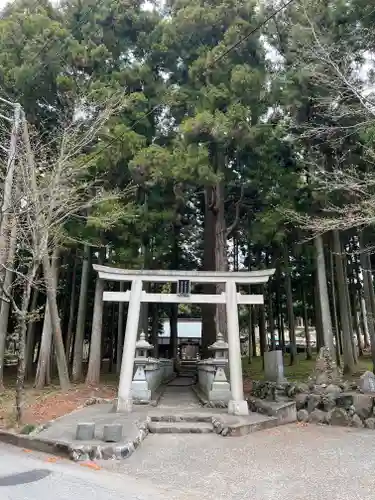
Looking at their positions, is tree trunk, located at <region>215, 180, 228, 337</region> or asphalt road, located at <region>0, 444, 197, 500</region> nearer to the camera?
asphalt road, located at <region>0, 444, 197, 500</region>

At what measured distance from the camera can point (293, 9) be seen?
1185 cm

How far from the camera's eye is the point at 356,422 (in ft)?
26.6

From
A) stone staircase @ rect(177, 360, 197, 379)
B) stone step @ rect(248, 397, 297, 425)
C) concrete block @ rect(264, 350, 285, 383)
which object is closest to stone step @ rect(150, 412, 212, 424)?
stone step @ rect(248, 397, 297, 425)

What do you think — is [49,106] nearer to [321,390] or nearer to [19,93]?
[19,93]

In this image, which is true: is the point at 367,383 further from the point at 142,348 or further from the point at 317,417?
the point at 142,348

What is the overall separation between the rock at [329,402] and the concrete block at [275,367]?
1603 millimetres

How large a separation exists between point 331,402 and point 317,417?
1.43 feet

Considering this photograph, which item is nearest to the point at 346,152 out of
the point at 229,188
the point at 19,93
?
the point at 229,188

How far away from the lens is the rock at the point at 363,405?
8117 millimetres

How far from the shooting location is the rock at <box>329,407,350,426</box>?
823 cm

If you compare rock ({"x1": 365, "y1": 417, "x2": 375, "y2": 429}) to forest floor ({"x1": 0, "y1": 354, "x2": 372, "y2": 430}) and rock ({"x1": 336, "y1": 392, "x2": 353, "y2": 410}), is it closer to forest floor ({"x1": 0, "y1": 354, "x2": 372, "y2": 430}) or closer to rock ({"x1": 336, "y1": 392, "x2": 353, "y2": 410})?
rock ({"x1": 336, "y1": 392, "x2": 353, "y2": 410})

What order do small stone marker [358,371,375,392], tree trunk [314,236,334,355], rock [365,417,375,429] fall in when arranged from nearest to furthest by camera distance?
rock [365,417,375,429]
small stone marker [358,371,375,392]
tree trunk [314,236,334,355]

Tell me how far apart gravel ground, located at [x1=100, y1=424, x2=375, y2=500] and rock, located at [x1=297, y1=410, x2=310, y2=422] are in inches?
42.3

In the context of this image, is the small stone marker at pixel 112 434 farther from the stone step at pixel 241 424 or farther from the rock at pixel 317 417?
the rock at pixel 317 417
